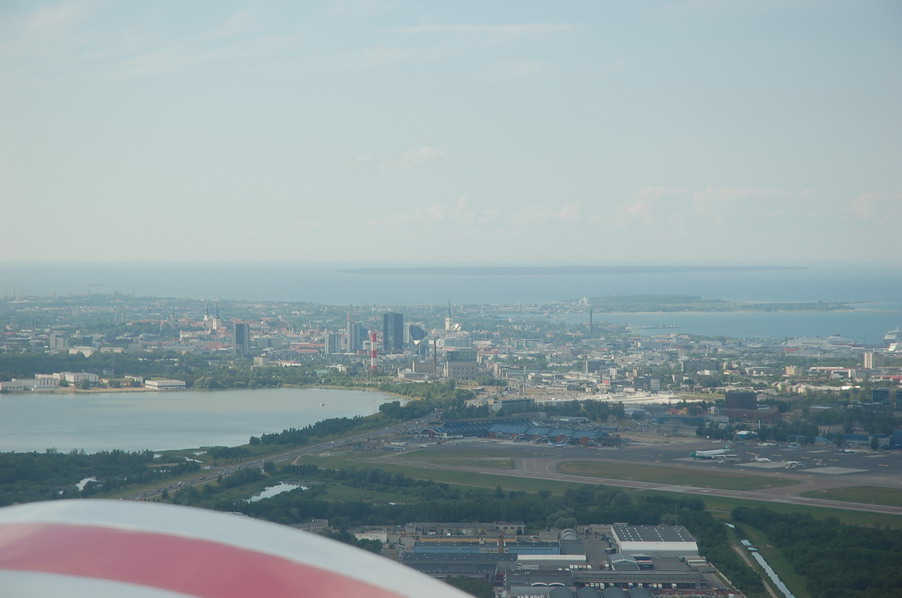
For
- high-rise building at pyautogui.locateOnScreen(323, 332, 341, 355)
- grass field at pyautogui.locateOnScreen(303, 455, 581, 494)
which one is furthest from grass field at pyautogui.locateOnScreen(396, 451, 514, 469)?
high-rise building at pyautogui.locateOnScreen(323, 332, 341, 355)

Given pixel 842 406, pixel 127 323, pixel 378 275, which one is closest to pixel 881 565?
pixel 842 406

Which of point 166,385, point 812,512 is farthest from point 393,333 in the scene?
point 812,512

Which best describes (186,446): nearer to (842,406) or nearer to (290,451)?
(290,451)

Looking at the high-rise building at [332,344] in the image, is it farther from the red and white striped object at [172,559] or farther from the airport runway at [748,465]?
the red and white striped object at [172,559]

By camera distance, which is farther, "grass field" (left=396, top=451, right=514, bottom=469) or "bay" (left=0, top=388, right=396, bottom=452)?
"bay" (left=0, top=388, right=396, bottom=452)

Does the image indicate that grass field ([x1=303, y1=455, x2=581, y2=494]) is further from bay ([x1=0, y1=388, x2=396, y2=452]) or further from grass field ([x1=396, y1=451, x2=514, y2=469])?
bay ([x1=0, y1=388, x2=396, y2=452])

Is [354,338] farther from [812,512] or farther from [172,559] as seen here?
[172,559]
